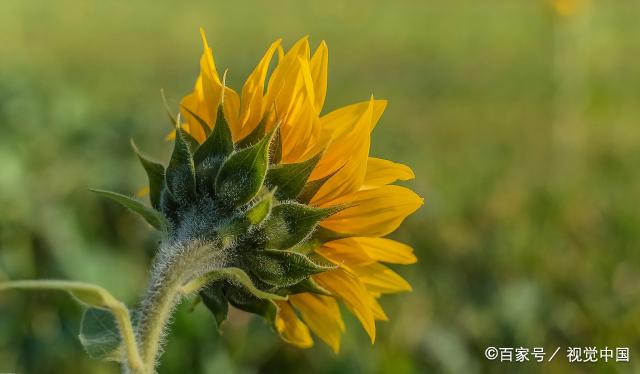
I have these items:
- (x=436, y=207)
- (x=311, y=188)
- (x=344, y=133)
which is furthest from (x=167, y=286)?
(x=436, y=207)

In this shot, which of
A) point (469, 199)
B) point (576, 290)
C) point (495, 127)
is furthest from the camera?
point (495, 127)

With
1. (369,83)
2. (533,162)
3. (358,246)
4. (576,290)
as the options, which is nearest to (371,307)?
(358,246)

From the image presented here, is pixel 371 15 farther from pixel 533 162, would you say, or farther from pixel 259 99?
pixel 259 99

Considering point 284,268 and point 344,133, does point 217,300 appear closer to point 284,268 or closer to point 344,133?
point 284,268

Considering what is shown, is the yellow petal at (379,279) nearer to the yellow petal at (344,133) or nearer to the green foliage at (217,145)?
the yellow petal at (344,133)

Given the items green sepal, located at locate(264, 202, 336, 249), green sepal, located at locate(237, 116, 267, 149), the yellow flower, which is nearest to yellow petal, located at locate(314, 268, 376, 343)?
the yellow flower

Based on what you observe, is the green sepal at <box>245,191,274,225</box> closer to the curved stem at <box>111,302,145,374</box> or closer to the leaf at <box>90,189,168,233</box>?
the leaf at <box>90,189,168,233</box>
